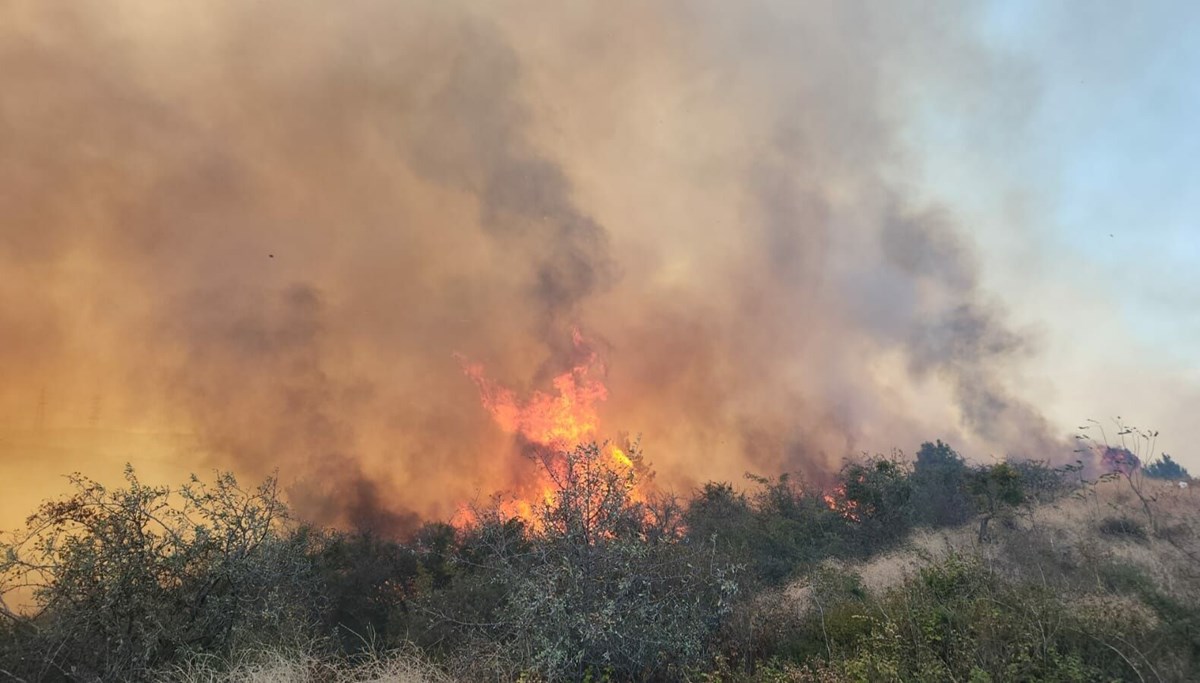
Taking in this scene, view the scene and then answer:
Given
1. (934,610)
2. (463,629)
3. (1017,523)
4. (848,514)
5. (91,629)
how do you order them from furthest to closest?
(848,514), (1017,523), (463,629), (91,629), (934,610)

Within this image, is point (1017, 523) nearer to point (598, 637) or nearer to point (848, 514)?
point (848, 514)

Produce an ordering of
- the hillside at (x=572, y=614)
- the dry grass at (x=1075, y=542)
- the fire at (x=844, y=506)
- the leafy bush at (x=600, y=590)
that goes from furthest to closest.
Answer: the fire at (x=844, y=506) → the dry grass at (x=1075, y=542) → the leafy bush at (x=600, y=590) → the hillside at (x=572, y=614)

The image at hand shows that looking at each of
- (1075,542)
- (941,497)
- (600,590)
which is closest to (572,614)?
(600,590)

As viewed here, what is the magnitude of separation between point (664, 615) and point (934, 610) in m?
5.75

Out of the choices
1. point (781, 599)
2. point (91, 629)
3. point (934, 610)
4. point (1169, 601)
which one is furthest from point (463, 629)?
point (1169, 601)

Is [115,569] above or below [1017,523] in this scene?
below

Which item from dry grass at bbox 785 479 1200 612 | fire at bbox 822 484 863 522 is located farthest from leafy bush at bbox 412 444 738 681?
fire at bbox 822 484 863 522

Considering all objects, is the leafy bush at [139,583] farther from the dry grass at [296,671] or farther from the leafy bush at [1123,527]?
the leafy bush at [1123,527]

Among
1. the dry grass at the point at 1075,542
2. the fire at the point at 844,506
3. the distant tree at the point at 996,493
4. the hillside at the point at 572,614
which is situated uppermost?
the fire at the point at 844,506

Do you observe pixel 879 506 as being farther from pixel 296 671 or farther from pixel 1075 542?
pixel 296 671

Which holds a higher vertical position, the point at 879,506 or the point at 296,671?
the point at 879,506

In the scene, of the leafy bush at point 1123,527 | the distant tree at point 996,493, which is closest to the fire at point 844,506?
the distant tree at point 996,493

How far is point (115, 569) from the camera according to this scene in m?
14.0

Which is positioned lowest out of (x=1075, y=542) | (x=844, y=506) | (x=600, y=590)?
(x=600, y=590)
